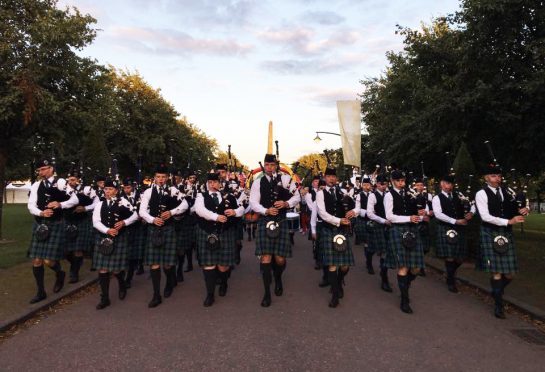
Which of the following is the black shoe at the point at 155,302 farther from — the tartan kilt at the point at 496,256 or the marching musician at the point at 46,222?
the tartan kilt at the point at 496,256

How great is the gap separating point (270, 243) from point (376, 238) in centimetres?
312

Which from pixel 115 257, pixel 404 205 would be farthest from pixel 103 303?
pixel 404 205

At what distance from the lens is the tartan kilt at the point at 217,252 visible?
288 inches

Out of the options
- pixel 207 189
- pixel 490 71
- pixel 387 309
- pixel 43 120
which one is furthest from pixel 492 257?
pixel 43 120

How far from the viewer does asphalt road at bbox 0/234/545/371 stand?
4.62 metres

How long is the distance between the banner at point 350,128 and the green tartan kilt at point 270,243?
10.9m

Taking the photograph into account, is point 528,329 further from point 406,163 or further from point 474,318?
point 406,163

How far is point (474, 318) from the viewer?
20.9 feet

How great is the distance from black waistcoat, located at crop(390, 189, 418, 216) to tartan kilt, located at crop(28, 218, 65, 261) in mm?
5132

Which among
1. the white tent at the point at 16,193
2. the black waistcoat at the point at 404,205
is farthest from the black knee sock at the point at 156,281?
the white tent at the point at 16,193

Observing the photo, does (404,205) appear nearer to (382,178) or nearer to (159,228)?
(382,178)

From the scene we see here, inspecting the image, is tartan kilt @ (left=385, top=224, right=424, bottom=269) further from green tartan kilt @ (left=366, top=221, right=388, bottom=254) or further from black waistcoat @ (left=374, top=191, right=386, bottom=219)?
green tartan kilt @ (left=366, top=221, right=388, bottom=254)

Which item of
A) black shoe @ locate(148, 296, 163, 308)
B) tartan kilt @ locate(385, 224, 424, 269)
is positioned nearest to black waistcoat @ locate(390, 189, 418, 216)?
tartan kilt @ locate(385, 224, 424, 269)

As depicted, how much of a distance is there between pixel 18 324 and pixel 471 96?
1216cm
